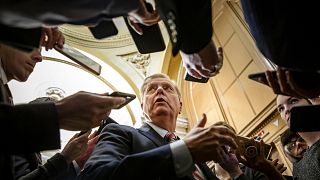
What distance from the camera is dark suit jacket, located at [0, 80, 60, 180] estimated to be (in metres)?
0.71

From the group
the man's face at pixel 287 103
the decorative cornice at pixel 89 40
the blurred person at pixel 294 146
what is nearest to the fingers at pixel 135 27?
the man's face at pixel 287 103

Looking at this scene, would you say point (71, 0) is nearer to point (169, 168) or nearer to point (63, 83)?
point (169, 168)

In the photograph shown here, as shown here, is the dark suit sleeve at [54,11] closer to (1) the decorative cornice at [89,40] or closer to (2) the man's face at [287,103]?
(2) the man's face at [287,103]

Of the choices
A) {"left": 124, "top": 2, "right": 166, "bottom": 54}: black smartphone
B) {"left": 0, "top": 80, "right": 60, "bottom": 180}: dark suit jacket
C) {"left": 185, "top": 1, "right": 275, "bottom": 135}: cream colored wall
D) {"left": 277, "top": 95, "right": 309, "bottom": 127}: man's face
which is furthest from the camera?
{"left": 185, "top": 1, "right": 275, "bottom": 135}: cream colored wall

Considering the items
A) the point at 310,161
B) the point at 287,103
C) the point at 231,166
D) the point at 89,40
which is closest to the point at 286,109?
the point at 287,103

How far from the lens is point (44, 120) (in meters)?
0.76

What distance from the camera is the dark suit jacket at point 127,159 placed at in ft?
3.49

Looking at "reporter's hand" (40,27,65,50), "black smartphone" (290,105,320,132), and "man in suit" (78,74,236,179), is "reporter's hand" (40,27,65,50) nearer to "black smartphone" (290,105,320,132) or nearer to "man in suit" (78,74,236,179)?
"man in suit" (78,74,236,179)

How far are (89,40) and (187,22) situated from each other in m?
4.87

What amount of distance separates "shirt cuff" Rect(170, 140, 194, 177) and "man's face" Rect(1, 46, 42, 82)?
767 mm

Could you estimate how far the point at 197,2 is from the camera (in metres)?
0.87

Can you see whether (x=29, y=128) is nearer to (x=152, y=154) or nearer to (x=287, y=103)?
(x=152, y=154)

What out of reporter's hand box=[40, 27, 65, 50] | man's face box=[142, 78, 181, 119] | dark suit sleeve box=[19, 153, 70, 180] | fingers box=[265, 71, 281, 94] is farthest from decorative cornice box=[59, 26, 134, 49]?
fingers box=[265, 71, 281, 94]

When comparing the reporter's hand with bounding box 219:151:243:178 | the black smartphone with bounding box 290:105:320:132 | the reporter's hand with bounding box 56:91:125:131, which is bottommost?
the reporter's hand with bounding box 219:151:243:178
